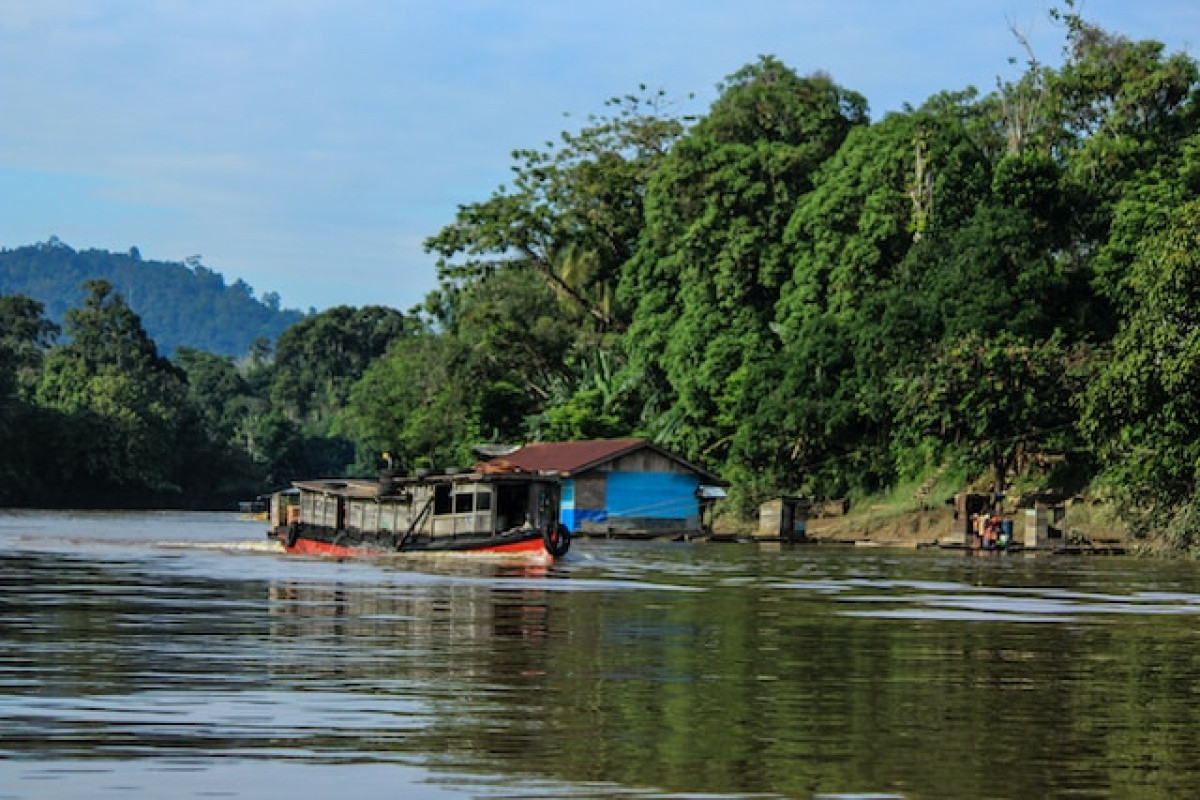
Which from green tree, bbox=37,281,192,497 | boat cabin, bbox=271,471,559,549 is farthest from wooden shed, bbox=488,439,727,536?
green tree, bbox=37,281,192,497

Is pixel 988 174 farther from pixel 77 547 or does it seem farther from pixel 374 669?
pixel 374 669

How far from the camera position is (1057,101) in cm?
7119

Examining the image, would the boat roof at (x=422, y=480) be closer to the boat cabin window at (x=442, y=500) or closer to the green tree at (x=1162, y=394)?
the boat cabin window at (x=442, y=500)

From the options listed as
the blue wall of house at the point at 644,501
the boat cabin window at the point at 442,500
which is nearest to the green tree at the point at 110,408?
the blue wall of house at the point at 644,501

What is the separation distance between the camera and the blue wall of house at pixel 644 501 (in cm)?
6931

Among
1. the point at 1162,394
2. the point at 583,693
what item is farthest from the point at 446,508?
→ the point at 583,693

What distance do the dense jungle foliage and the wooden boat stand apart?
14.8 meters

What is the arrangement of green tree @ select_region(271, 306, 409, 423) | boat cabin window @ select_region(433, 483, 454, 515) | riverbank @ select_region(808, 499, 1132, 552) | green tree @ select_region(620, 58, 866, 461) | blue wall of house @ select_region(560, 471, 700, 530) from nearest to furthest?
boat cabin window @ select_region(433, 483, 454, 515) < riverbank @ select_region(808, 499, 1132, 552) < blue wall of house @ select_region(560, 471, 700, 530) < green tree @ select_region(620, 58, 866, 461) < green tree @ select_region(271, 306, 409, 423)

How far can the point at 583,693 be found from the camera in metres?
13.1

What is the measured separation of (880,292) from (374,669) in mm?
55211

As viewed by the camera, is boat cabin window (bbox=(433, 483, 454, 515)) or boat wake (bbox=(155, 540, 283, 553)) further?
boat wake (bbox=(155, 540, 283, 553))

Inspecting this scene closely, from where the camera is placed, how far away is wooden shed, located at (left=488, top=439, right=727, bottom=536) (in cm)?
6888

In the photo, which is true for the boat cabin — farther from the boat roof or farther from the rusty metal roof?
the rusty metal roof

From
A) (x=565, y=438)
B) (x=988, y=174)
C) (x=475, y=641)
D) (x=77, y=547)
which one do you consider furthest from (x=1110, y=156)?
(x=475, y=641)
